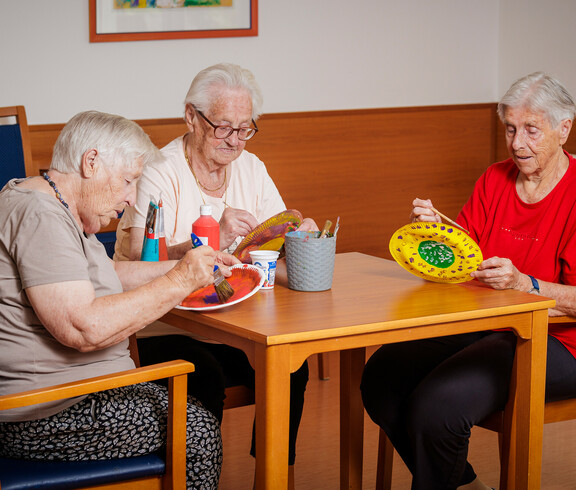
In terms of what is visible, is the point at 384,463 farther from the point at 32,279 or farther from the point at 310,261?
the point at 32,279

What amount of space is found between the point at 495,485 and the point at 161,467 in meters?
1.29

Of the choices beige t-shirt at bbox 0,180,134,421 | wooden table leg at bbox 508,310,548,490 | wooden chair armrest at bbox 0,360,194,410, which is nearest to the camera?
wooden chair armrest at bbox 0,360,194,410

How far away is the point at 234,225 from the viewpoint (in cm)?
214

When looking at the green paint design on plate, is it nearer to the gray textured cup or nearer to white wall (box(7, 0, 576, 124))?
the gray textured cup

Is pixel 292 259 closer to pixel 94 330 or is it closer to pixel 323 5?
pixel 94 330

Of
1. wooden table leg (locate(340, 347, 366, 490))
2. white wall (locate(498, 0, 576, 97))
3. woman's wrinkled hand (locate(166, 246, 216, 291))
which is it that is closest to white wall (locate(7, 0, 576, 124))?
white wall (locate(498, 0, 576, 97))

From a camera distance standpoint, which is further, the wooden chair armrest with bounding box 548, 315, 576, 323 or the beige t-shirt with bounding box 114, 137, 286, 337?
the beige t-shirt with bounding box 114, 137, 286, 337

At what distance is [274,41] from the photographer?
419 centimetres

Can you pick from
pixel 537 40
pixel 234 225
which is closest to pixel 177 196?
pixel 234 225

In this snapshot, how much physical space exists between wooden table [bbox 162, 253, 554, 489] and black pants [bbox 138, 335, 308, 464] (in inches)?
11.9

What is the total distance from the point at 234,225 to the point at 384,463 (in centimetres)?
82

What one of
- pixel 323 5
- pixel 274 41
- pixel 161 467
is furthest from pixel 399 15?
pixel 161 467

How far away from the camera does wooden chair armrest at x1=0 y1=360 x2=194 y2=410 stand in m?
1.40

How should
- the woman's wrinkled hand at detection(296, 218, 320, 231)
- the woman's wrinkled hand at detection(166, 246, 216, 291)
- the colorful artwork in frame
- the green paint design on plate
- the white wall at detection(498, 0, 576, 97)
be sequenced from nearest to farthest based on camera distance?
1. the woman's wrinkled hand at detection(166, 246, 216, 291)
2. the green paint design on plate
3. the woman's wrinkled hand at detection(296, 218, 320, 231)
4. the colorful artwork in frame
5. the white wall at detection(498, 0, 576, 97)
